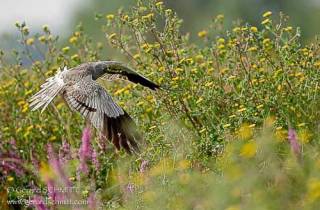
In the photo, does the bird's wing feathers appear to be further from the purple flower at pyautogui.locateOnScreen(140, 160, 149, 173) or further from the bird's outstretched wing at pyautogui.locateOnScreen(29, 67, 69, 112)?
the purple flower at pyautogui.locateOnScreen(140, 160, 149, 173)

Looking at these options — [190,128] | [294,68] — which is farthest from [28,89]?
[294,68]

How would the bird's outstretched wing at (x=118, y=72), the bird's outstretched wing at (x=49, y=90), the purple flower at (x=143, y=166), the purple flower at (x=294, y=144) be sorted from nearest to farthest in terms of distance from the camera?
the purple flower at (x=294, y=144)
the purple flower at (x=143, y=166)
the bird's outstretched wing at (x=49, y=90)
the bird's outstretched wing at (x=118, y=72)

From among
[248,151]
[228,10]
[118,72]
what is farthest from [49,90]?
[228,10]

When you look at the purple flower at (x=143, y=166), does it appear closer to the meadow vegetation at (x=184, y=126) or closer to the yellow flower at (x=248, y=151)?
the meadow vegetation at (x=184, y=126)

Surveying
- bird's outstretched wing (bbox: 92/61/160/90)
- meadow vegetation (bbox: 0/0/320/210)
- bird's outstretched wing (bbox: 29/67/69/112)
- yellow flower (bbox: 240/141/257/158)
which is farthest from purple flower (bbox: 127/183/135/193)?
bird's outstretched wing (bbox: 92/61/160/90)

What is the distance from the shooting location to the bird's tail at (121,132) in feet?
20.7

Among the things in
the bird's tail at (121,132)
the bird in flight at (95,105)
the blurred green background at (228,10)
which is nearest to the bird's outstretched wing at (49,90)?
the bird in flight at (95,105)

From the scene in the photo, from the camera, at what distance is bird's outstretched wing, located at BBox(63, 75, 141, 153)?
629cm

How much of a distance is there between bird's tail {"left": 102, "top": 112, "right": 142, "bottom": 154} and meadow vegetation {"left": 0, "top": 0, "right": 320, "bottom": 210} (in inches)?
3.4

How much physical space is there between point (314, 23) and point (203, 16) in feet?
19.2

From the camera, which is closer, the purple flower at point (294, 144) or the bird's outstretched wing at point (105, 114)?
the purple flower at point (294, 144)

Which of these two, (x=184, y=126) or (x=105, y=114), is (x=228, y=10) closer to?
(x=184, y=126)

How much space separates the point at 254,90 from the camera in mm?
6863

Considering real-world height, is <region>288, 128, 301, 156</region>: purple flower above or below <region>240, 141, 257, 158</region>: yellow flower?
above
